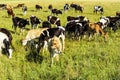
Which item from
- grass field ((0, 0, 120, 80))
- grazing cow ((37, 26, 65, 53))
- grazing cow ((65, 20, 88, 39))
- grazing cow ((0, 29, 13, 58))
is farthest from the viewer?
grazing cow ((65, 20, 88, 39))

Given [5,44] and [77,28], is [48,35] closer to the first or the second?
[5,44]

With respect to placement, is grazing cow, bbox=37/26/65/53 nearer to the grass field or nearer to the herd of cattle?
the herd of cattle

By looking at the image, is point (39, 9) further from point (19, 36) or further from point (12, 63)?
point (12, 63)

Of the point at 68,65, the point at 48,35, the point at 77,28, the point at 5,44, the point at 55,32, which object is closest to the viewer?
the point at 68,65

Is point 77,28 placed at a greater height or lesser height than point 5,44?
lesser

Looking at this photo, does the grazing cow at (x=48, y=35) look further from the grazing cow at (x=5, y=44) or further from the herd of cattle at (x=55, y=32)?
the grazing cow at (x=5, y=44)

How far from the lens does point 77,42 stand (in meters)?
16.1

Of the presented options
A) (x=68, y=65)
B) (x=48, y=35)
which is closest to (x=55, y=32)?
(x=48, y=35)

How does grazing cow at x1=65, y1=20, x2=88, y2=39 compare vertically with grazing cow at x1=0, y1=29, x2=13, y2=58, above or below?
below

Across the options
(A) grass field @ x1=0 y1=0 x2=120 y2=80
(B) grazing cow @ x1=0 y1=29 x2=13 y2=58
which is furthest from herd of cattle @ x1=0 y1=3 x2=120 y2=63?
(A) grass field @ x1=0 y1=0 x2=120 y2=80

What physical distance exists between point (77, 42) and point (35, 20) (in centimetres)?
674

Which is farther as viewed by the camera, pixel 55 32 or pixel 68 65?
pixel 55 32

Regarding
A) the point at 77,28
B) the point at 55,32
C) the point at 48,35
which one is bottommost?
the point at 77,28

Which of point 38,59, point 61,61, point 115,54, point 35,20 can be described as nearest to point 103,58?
point 115,54
